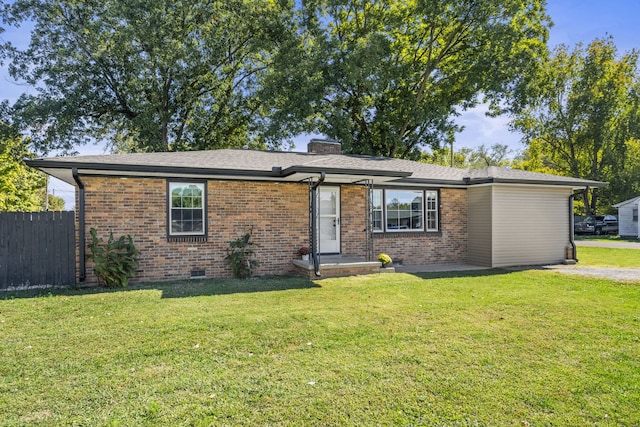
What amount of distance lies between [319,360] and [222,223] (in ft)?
19.9

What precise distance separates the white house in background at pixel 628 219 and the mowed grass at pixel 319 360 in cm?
2477

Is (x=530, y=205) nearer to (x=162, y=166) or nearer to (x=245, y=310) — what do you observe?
(x=245, y=310)

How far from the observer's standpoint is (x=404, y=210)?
458 inches

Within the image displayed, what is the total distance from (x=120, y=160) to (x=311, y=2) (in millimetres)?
16210

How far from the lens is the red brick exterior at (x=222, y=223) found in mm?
8516

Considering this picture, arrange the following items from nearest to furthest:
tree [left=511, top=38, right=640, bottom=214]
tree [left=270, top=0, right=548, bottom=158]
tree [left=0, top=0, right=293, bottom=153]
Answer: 1. tree [left=0, top=0, right=293, bottom=153]
2. tree [left=270, top=0, right=548, bottom=158]
3. tree [left=511, top=38, right=640, bottom=214]

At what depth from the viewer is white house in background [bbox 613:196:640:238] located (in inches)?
1017

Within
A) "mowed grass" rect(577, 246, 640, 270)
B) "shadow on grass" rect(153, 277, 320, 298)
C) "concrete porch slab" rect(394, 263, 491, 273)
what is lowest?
"mowed grass" rect(577, 246, 640, 270)

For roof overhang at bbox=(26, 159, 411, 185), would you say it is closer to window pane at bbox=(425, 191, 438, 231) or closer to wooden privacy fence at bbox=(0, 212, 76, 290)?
wooden privacy fence at bbox=(0, 212, 76, 290)

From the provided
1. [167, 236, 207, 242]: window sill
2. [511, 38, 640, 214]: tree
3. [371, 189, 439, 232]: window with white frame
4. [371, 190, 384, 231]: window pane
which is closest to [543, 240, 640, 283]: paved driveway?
[371, 189, 439, 232]: window with white frame

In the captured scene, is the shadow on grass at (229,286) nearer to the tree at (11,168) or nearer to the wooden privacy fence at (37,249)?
the wooden privacy fence at (37,249)

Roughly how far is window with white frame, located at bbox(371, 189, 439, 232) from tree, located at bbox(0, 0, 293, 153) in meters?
11.9

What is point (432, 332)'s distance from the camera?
4926mm

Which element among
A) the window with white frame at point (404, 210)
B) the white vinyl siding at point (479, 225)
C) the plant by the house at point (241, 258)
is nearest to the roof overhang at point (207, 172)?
the window with white frame at point (404, 210)
